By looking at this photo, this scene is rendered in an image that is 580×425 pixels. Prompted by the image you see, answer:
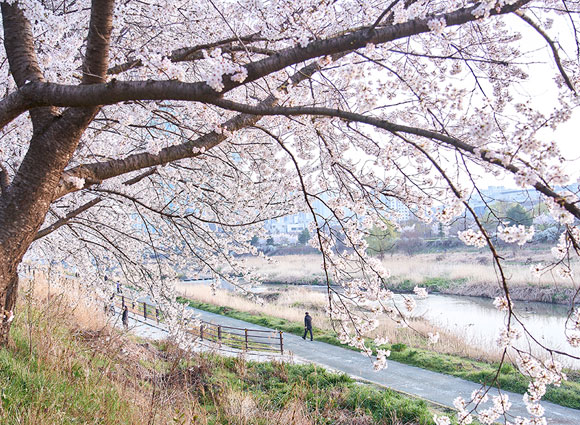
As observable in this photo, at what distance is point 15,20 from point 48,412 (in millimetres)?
2954

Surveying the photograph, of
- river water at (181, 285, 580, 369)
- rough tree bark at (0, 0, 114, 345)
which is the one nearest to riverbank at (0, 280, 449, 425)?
rough tree bark at (0, 0, 114, 345)

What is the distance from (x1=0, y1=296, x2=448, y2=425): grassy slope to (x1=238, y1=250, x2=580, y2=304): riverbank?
5.17 m

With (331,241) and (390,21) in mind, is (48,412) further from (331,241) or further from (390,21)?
(390,21)

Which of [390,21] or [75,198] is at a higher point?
[390,21]

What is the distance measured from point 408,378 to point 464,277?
1718 centimetres

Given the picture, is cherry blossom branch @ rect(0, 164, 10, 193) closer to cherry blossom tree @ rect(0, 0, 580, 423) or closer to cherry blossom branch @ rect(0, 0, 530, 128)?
cherry blossom tree @ rect(0, 0, 580, 423)

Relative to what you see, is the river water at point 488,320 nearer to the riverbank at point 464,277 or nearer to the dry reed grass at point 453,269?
the riverbank at point 464,277

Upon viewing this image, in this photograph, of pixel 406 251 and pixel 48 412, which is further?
pixel 406 251

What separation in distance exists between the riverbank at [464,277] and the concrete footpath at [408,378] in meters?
3.32

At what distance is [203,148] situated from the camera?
3.37 m

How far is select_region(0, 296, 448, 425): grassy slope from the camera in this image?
10.5 feet

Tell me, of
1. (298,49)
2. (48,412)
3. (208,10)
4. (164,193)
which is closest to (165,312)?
(164,193)

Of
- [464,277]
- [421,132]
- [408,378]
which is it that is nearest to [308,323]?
[408,378]

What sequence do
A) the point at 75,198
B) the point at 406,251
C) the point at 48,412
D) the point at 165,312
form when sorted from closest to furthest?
the point at 48,412
the point at 75,198
the point at 165,312
the point at 406,251
